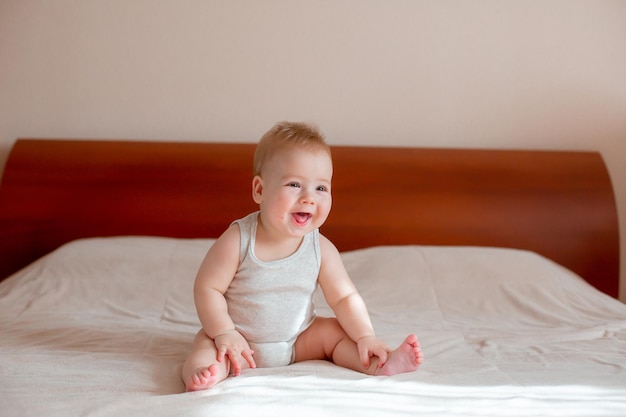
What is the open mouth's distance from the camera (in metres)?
1.53

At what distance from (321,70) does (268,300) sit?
143 centimetres

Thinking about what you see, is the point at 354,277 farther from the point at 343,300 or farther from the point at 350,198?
the point at 343,300

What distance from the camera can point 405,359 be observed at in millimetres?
1441

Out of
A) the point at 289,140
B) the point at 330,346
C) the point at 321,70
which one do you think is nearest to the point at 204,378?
the point at 330,346

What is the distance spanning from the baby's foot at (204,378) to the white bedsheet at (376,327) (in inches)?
0.7

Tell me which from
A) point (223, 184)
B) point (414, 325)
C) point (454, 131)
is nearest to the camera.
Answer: point (414, 325)

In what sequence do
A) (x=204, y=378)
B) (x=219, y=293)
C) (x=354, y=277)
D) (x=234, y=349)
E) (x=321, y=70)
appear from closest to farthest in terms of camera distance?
1. (x=204, y=378)
2. (x=234, y=349)
3. (x=219, y=293)
4. (x=354, y=277)
5. (x=321, y=70)

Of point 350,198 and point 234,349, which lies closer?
point 234,349

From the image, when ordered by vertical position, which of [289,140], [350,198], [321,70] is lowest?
[350,198]

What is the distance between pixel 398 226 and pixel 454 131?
470 mm

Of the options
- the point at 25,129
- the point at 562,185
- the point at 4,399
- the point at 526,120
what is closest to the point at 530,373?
the point at 4,399

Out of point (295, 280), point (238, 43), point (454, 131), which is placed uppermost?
point (238, 43)

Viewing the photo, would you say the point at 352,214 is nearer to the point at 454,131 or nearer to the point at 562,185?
the point at 454,131

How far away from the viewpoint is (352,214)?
268cm
